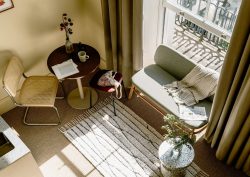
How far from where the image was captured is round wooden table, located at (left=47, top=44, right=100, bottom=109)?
3527 mm

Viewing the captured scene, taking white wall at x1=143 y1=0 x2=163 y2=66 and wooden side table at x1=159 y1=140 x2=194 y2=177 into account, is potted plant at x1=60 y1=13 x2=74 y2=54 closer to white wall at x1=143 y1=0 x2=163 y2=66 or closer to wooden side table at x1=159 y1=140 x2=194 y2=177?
white wall at x1=143 y1=0 x2=163 y2=66

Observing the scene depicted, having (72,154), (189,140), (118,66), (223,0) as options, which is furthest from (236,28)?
(72,154)

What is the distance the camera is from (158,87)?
11.3 ft

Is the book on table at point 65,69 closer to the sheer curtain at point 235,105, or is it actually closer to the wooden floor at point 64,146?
the wooden floor at point 64,146

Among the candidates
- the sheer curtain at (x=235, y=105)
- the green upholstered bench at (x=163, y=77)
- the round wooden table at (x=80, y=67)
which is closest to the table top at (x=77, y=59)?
the round wooden table at (x=80, y=67)

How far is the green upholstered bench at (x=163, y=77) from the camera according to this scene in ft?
10.8

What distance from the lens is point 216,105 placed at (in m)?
2.96

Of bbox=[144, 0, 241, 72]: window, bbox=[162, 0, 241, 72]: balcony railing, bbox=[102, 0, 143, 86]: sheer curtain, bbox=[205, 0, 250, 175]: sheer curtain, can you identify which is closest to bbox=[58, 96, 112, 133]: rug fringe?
bbox=[102, 0, 143, 86]: sheer curtain

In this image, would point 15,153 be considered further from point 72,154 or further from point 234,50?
point 234,50

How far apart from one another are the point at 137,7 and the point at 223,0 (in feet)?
2.70

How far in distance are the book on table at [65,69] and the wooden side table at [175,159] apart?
127cm

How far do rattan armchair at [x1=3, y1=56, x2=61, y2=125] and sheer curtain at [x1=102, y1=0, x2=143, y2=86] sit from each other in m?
0.76

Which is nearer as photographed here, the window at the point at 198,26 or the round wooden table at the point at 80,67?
the window at the point at 198,26

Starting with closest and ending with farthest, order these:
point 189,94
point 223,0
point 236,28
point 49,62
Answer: point 236,28, point 223,0, point 189,94, point 49,62
